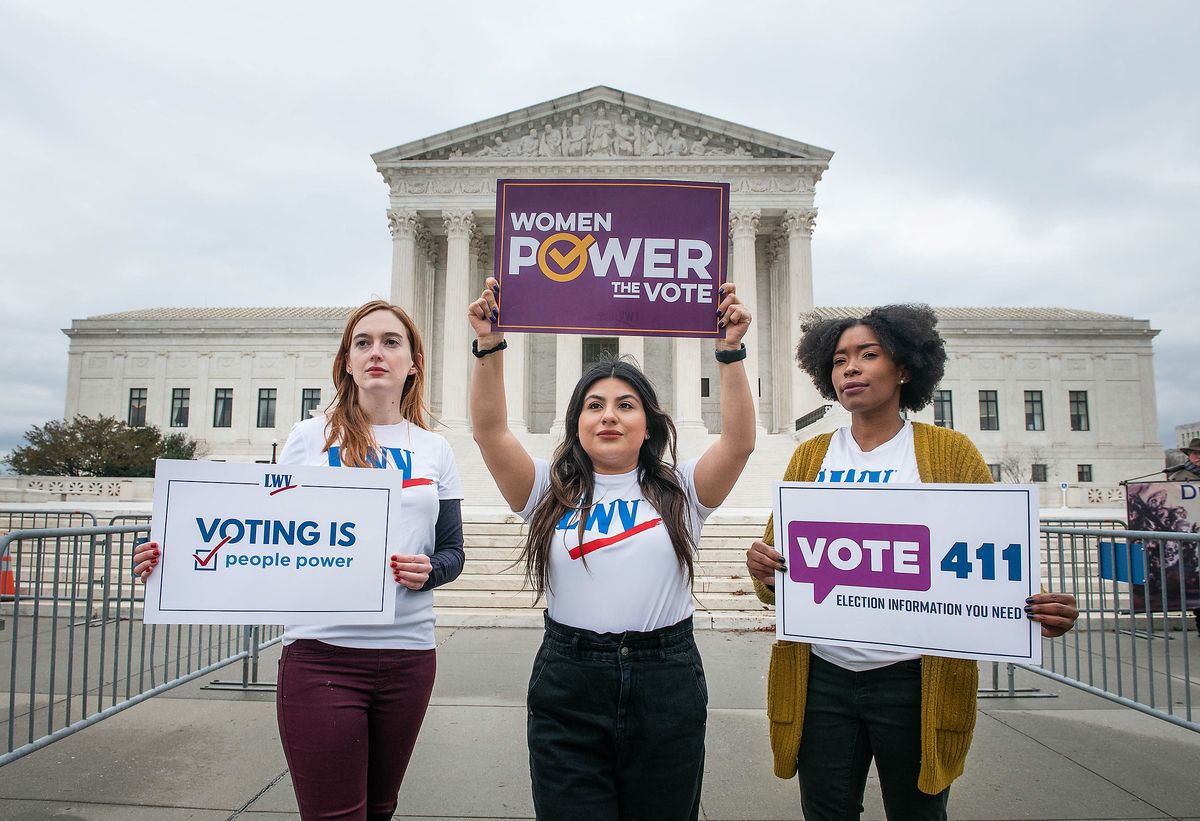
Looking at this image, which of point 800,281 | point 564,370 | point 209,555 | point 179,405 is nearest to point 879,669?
point 209,555

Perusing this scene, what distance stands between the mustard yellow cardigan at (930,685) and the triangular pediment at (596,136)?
32.0 m

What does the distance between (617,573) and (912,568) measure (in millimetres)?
1117

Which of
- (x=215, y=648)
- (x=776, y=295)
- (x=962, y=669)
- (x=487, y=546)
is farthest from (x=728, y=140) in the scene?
(x=962, y=669)

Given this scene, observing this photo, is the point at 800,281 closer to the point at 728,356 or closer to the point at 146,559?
the point at 728,356

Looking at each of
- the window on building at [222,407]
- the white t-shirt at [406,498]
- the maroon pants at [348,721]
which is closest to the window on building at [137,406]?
the window on building at [222,407]

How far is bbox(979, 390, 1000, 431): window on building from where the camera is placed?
49.6 m

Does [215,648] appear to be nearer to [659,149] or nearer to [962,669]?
[962,669]

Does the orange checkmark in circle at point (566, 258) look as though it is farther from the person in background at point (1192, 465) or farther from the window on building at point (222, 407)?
the window on building at point (222, 407)

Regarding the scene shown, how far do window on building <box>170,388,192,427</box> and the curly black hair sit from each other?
56316 millimetres

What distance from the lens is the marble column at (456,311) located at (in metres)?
31.2

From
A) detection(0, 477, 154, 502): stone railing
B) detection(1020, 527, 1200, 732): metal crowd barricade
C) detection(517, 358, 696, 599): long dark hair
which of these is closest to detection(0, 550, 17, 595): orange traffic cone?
detection(517, 358, 696, 599): long dark hair

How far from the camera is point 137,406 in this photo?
51062 mm

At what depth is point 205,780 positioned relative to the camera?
158 inches

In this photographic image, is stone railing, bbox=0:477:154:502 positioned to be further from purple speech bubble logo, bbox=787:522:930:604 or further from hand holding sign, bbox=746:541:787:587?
purple speech bubble logo, bbox=787:522:930:604
